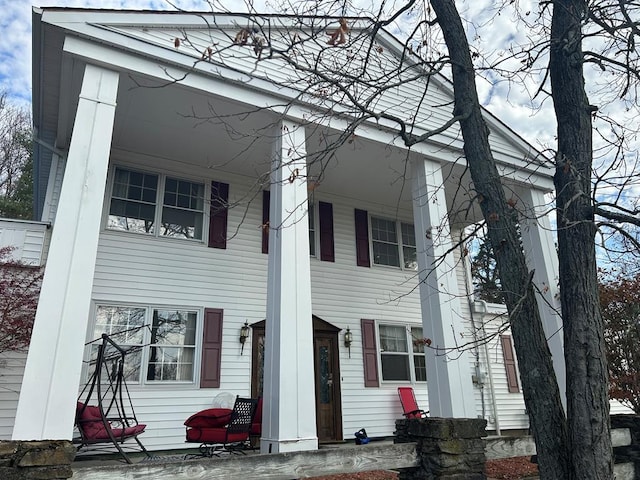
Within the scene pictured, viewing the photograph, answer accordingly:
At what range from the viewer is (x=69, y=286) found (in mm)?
4199

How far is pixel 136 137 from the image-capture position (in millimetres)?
7363

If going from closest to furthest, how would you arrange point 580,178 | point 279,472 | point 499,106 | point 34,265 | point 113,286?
point 580,178 < point 279,472 < point 499,106 < point 34,265 < point 113,286

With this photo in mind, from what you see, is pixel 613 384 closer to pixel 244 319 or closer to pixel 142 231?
pixel 244 319

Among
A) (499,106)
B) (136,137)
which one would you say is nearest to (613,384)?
(499,106)

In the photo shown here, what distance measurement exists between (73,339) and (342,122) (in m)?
4.43

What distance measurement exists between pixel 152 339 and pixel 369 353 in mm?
4007

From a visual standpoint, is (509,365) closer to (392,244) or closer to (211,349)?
(392,244)

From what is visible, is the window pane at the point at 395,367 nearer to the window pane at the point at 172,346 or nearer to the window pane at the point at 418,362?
the window pane at the point at 418,362

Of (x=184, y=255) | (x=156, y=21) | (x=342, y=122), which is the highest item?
(x=156, y=21)

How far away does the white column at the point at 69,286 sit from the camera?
3.78 metres

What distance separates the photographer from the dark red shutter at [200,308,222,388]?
7246mm

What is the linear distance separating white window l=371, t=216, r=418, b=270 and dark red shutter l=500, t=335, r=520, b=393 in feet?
9.58

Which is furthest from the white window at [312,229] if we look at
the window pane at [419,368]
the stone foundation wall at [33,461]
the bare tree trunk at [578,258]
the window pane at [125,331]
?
the bare tree trunk at [578,258]

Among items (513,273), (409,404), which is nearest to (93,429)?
(513,273)
